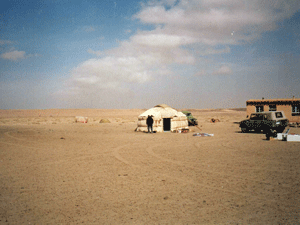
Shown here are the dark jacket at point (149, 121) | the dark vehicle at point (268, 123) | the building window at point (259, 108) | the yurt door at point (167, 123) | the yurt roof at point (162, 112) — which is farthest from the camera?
the building window at point (259, 108)

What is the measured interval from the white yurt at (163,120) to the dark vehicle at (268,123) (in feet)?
22.3

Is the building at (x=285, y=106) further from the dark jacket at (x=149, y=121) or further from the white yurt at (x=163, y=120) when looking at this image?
the dark jacket at (x=149, y=121)

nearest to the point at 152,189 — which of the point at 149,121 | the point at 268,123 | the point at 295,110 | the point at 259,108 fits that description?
the point at 149,121

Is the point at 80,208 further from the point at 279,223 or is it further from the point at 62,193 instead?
the point at 279,223

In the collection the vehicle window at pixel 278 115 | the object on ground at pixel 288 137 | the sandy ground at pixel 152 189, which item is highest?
the vehicle window at pixel 278 115

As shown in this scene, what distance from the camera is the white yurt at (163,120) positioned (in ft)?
84.4

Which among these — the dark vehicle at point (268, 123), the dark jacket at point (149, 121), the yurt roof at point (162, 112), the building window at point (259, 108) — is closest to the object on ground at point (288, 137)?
the dark vehicle at point (268, 123)

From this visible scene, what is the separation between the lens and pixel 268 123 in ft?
72.4

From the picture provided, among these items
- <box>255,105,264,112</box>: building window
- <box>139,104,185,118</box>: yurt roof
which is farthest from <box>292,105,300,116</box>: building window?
<box>139,104,185,118</box>: yurt roof

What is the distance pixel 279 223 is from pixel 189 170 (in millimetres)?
4575

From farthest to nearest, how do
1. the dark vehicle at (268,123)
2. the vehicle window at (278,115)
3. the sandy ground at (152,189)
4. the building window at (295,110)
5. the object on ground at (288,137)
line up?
1. the building window at (295,110)
2. the vehicle window at (278,115)
3. the dark vehicle at (268,123)
4. the object on ground at (288,137)
5. the sandy ground at (152,189)

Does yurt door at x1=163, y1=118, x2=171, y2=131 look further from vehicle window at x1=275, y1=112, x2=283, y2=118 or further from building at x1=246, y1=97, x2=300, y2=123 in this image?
building at x1=246, y1=97, x2=300, y2=123

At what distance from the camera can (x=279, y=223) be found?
4.89 meters

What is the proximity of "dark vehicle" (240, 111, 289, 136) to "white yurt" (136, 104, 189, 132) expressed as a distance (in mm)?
6786
